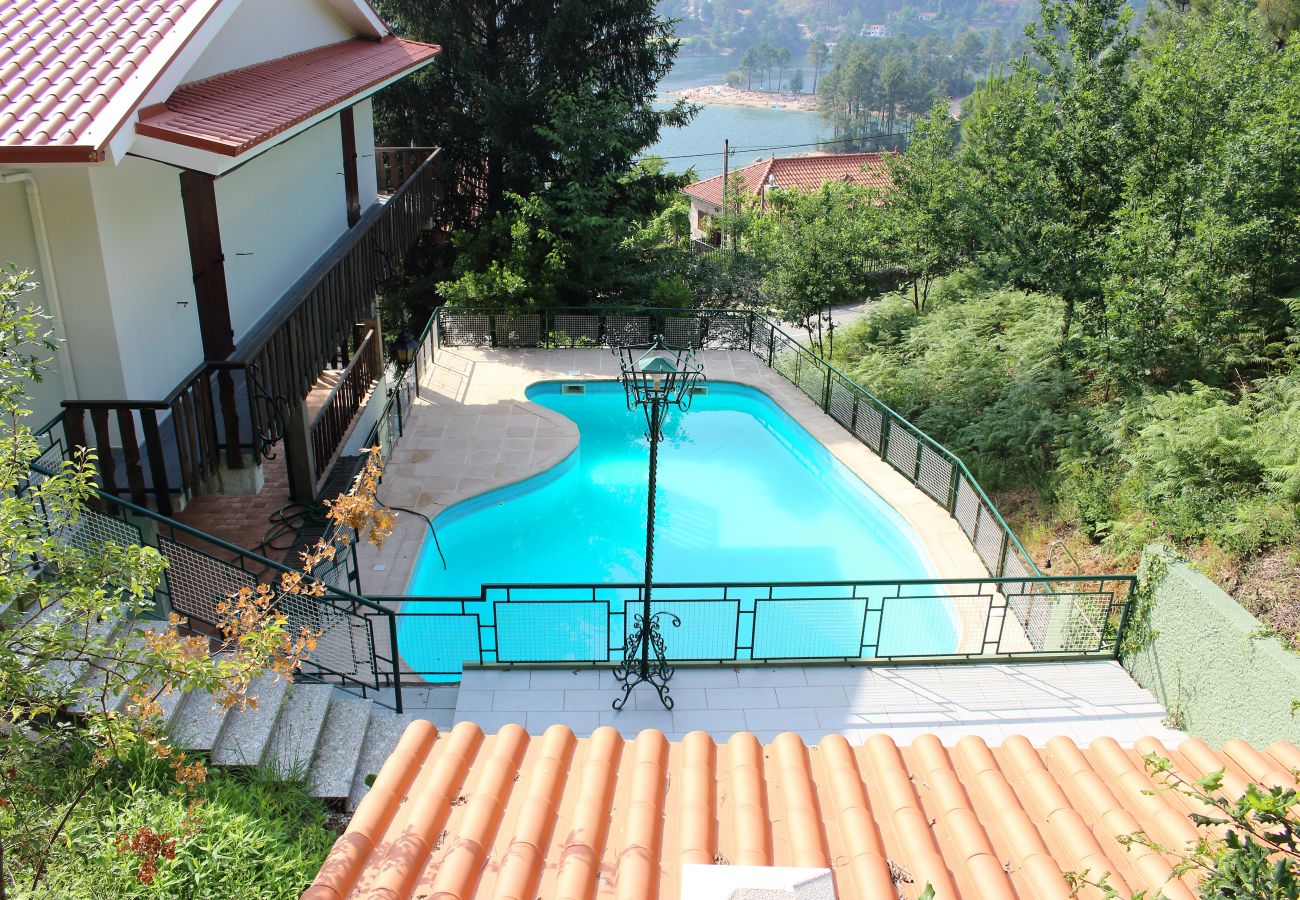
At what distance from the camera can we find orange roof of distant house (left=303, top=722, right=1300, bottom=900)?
17.3 ft

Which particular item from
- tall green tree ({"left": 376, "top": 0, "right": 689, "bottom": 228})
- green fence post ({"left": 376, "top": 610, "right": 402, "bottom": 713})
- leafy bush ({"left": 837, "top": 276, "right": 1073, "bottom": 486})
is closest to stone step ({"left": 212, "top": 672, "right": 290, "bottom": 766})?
green fence post ({"left": 376, "top": 610, "right": 402, "bottom": 713})

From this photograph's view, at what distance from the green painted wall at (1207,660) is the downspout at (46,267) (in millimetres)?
10921

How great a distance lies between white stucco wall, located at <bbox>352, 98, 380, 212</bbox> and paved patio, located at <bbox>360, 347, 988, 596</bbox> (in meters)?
3.92

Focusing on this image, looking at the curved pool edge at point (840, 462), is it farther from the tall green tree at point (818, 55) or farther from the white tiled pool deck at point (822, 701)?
the tall green tree at point (818, 55)

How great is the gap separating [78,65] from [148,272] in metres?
2.08

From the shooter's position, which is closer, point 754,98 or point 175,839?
point 175,839

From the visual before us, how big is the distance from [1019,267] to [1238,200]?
331 centimetres

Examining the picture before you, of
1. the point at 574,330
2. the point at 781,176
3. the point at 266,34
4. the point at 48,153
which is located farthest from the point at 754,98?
the point at 48,153

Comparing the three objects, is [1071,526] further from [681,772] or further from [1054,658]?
[681,772]

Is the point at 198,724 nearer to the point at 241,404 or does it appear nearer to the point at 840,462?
the point at 241,404

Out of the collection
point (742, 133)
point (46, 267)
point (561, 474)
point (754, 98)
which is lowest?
point (742, 133)

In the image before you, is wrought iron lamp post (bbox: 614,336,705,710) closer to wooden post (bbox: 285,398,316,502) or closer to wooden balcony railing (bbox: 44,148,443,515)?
wooden balcony railing (bbox: 44,148,443,515)

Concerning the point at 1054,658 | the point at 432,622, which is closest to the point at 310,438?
the point at 432,622

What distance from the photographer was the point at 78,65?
830 centimetres
